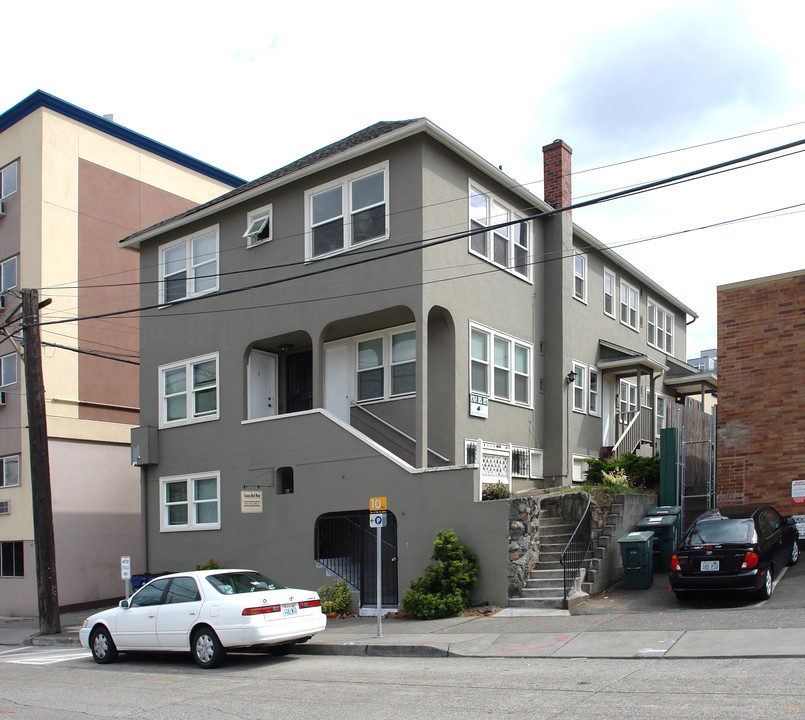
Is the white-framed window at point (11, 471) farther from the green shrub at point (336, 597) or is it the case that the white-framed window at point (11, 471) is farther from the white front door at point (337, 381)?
the green shrub at point (336, 597)

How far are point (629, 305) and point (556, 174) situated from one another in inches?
278

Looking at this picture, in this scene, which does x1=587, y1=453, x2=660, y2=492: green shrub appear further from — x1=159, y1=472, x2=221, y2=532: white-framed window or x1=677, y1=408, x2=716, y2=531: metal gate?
x1=159, y1=472, x2=221, y2=532: white-framed window

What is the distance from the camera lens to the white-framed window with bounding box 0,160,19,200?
2862cm

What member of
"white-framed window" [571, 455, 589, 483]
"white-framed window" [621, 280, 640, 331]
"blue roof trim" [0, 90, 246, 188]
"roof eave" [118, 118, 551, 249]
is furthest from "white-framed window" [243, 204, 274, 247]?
"white-framed window" [621, 280, 640, 331]

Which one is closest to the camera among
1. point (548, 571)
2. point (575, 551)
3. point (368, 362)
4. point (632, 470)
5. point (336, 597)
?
point (548, 571)

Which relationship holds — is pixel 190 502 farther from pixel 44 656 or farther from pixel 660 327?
pixel 660 327

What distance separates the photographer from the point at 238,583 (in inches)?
524

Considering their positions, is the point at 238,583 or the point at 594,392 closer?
the point at 238,583

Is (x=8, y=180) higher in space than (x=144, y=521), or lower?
higher

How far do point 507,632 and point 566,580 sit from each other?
86.5 inches

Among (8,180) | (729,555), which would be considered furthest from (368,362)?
(8,180)

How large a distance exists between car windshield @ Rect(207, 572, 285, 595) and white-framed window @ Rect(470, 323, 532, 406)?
6945mm

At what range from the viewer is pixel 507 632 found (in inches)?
523

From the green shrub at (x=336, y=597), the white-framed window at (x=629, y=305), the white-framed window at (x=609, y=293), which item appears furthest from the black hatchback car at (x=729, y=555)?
the white-framed window at (x=629, y=305)
